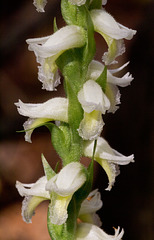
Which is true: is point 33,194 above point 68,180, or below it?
below

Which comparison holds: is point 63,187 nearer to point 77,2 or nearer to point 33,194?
point 33,194

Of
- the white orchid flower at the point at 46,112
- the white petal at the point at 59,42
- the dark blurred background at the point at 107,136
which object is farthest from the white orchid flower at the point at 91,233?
the dark blurred background at the point at 107,136

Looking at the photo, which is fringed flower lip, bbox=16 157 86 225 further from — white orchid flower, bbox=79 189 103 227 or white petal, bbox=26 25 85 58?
white petal, bbox=26 25 85 58

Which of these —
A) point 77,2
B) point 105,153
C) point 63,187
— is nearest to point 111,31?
point 77,2

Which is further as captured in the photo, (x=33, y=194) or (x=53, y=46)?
(x=33, y=194)

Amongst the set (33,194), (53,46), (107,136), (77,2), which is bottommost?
(107,136)

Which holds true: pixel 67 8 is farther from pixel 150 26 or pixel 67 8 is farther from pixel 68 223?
pixel 150 26

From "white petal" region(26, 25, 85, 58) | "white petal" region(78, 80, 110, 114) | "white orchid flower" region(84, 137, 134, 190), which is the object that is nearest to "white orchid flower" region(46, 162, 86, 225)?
Result: "white orchid flower" region(84, 137, 134, 190)

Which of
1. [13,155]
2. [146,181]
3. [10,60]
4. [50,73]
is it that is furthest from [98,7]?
[10,60]
